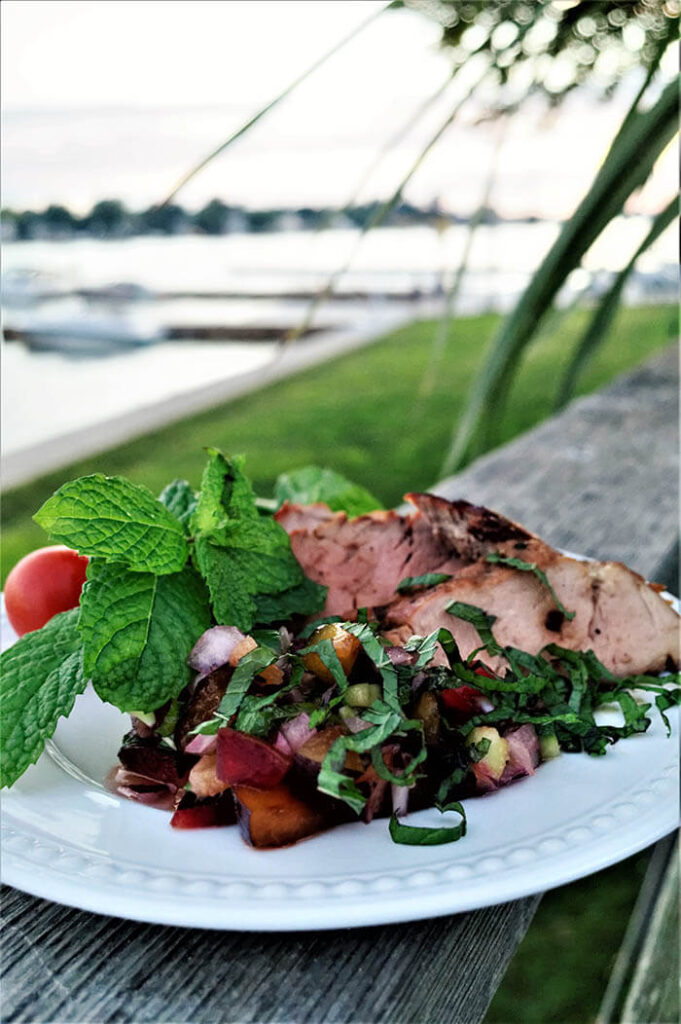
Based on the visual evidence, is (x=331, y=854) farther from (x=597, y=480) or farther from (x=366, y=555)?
(x=597, y=480)

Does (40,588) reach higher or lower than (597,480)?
higher

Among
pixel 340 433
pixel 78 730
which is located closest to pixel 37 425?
pixel 340 433

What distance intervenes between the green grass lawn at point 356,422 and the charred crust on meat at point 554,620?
105 inches

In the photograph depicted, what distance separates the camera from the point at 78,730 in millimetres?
867

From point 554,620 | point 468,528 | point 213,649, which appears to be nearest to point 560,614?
point 554,620

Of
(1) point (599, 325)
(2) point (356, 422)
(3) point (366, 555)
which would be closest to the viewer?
(3) point (366, 555)

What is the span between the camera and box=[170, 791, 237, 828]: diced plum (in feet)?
2.26

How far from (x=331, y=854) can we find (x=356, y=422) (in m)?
5.68

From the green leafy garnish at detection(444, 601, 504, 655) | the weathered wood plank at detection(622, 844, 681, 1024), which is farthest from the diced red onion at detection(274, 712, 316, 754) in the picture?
the weathered wood plank at detection(622, 844, 681, 1024)

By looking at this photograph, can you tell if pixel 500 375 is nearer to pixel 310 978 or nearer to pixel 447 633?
pixel 447 633

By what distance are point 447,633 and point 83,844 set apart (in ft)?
1.05

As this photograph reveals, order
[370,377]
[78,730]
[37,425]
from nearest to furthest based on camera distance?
[78,730] < [37,425] < [370,377]

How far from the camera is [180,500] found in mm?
1003

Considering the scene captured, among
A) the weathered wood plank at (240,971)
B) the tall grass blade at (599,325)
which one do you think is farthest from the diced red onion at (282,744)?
the tall grass blade at (599,325)
